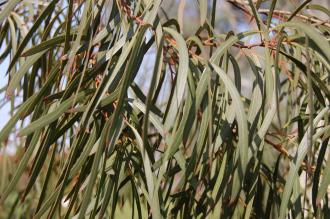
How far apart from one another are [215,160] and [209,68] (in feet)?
0.67

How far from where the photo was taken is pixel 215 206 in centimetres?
79

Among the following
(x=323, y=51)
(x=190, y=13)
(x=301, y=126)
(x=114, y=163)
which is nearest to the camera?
(x=323, y=51)

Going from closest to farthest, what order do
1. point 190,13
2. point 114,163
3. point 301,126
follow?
point 114,163, point 301,126, point 190,13

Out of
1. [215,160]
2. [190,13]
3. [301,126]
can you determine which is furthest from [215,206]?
[190,13]

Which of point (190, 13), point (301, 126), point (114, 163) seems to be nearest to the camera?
point (114, 163)

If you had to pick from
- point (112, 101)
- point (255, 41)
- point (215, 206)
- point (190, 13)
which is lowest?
point (215, 206)

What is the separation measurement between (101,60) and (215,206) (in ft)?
0.75

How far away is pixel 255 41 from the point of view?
2.83 feet

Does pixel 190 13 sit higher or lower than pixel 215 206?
higher

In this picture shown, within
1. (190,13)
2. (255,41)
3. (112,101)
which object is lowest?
(112,101)

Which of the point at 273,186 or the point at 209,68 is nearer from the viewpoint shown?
the point at 209,68

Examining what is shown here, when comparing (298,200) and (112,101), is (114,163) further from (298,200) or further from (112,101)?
(298,200)

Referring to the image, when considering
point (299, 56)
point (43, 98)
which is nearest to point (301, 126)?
point (299, 56)

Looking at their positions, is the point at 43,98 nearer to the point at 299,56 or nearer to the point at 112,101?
the point at 112,101
